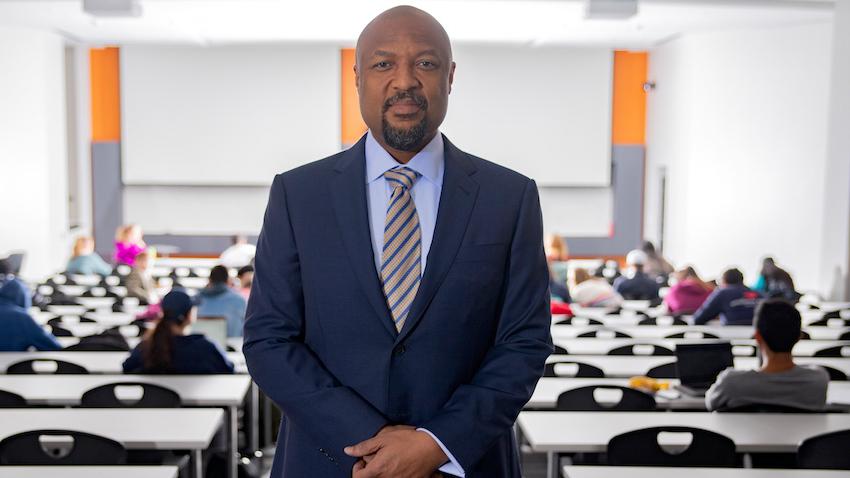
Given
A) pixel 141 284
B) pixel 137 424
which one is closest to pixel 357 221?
pixel 137 424

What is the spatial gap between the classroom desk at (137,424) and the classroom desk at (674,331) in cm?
312

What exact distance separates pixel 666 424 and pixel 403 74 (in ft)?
7.50

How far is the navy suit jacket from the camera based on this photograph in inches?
62.6

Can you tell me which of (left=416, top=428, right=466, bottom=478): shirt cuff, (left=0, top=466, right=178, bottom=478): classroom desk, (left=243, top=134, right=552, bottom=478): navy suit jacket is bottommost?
(left=0, top=466, right=178, bottom=478): classroom desk

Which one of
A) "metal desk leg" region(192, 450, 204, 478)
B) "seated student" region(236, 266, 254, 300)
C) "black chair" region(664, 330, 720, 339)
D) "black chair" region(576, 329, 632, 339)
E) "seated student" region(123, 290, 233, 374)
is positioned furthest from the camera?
"seated student" region(236, 266, 254, 300)

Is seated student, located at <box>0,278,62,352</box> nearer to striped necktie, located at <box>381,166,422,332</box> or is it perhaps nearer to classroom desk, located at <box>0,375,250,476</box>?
classroom desk, located at <box>0,375,250,476</box>

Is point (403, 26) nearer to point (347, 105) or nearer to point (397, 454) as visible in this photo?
point (397, 454)

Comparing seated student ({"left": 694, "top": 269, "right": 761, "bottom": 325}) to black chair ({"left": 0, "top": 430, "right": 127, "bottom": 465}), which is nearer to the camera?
black chair ({"left": 0, "top": 430, "right": 127, "bottom": 465})

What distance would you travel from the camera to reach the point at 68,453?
297 centimetres

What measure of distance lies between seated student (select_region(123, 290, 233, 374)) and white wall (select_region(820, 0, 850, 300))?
7.82 m

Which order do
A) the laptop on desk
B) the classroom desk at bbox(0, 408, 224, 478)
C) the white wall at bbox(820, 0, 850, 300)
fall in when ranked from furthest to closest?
1. the white wall at bbox(820, 0, 850, 300)
2. the laptop on desk
3. the classroom desk at bbox(0, 408, 224, 478)

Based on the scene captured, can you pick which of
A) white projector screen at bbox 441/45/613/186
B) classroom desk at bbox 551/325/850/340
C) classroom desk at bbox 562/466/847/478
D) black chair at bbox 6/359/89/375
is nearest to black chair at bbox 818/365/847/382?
classroom desk at bbox 551/325/850/340

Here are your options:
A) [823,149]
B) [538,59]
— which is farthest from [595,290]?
[538,59]

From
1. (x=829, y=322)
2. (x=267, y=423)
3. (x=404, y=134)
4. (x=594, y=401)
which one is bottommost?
(x=267, y=423)
